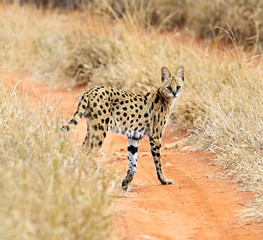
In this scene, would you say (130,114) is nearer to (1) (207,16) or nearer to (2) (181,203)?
(2) (181,203)

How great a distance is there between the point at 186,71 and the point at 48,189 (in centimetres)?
577

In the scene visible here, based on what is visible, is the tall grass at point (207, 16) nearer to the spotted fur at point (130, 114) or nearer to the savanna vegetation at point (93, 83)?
the savanna vegetation at point (93, 83)

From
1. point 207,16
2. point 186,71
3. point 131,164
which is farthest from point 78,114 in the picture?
point 207,16

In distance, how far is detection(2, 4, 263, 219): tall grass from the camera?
265 inches

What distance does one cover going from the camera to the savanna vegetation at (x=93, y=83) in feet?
12.2

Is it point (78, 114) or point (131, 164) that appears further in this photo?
point (131, 164)

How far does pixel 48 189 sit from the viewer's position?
3680 millimetres

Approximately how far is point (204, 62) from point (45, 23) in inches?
262

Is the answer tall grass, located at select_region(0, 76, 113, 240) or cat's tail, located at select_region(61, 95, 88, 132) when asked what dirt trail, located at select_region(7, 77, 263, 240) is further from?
tall grass, located at select_region(0, 76, 113, 240)

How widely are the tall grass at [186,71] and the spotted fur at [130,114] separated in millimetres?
935

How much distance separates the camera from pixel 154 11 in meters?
13.9

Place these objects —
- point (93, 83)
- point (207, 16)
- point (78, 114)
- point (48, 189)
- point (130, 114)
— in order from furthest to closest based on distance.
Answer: point (207, 16)
point (93, 83)
point (130, 114)
point (78, 114)
point (48, 189)

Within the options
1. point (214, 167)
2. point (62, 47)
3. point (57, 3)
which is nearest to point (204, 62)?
point (214, 167)

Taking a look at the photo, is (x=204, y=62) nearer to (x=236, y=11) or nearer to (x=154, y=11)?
(x=236, y=11)
